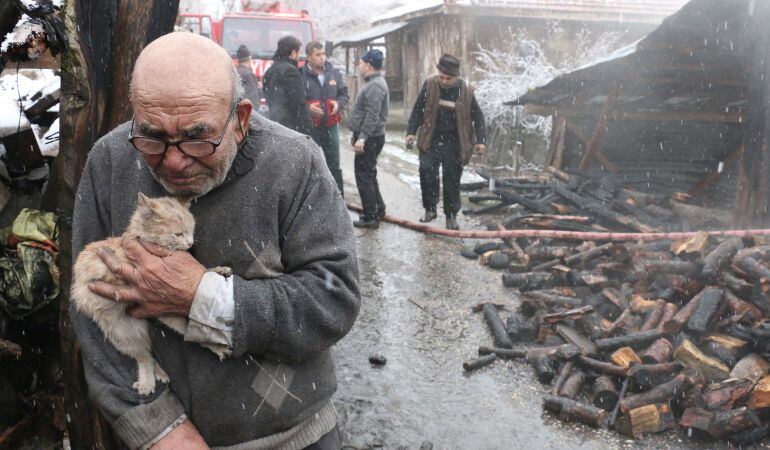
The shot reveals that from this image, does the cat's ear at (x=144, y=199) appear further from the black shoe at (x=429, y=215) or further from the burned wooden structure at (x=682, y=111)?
the black shoe at (x=429, y=215)

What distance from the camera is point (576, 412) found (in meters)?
4.39

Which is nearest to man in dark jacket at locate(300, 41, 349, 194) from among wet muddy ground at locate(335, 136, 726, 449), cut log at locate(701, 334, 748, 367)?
wet muddy ground at locate(335, 136, 726, 449)

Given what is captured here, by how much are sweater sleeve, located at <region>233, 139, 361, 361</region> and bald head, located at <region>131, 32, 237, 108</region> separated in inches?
15.5

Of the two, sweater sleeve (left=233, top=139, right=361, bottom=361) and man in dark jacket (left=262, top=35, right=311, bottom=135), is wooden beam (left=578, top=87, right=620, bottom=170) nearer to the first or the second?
man in dark jacket (left=262, top=35, right=311, bottom=135)

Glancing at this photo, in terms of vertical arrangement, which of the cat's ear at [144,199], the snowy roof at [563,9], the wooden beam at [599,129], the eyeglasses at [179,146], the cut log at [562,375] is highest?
the snowy roof at [563,9]

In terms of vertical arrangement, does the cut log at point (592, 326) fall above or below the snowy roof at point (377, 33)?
below

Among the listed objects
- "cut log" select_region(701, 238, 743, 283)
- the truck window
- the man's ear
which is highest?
the truck window

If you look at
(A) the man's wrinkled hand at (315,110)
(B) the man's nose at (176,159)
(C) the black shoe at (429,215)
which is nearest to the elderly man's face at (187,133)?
(B) the man's nose at (176,159)

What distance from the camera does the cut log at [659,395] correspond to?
14.2 ft

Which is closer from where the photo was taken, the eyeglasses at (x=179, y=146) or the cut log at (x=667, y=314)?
the eyeglasses at (x=179, y=146)

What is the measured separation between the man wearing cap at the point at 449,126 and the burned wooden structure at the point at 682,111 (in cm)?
197

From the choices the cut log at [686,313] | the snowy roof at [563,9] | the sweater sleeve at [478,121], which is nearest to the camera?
the cut log at [686,313]

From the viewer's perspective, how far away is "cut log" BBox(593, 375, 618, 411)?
463cm

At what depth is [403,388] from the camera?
16.1 feet
